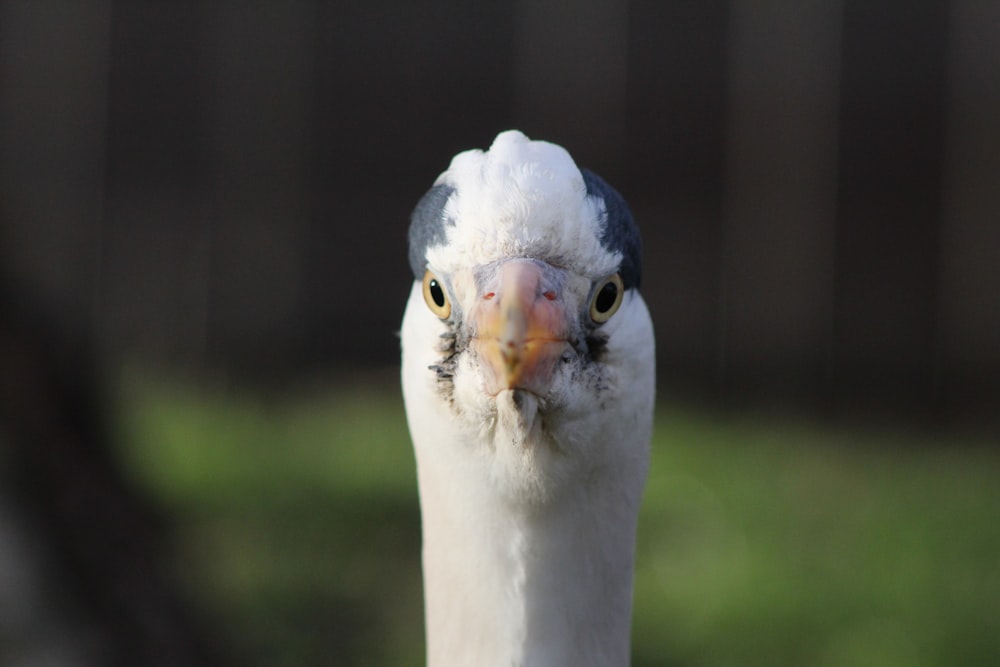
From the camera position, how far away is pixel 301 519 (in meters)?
4.92

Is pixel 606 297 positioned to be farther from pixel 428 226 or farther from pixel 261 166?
pixel 261 166

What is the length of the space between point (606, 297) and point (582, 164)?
4.44m

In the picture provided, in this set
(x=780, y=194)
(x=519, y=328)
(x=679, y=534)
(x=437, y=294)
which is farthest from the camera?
(x=780, y=194)

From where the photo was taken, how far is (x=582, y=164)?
6.20 meters

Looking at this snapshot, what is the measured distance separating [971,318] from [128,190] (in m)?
4.05

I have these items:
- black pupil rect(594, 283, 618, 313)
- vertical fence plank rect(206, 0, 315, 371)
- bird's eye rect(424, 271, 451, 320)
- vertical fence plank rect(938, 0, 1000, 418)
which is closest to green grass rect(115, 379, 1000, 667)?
vertical fence plank rect(938, 0, 1000, 418)

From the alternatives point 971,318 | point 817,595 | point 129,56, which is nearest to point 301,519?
point 817,595

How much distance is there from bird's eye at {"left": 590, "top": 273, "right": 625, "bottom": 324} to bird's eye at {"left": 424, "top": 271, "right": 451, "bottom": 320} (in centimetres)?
19

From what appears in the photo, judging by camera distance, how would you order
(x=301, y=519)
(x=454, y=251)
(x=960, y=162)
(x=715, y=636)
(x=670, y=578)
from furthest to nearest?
(x=960, y=162) < (x=301, y=519) < (x=670, y=578) < (x=715, y=636) < (x=454, y=251)

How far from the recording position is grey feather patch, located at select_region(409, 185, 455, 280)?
5.96ft

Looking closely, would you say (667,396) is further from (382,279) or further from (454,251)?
(454,251)

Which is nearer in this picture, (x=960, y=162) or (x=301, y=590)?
(x=301, y=590)

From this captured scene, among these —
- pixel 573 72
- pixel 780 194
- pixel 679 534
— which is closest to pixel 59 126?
pixel 573 72

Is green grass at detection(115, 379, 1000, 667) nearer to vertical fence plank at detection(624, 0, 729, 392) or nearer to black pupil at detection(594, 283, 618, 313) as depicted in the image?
vertical fence plank at detection(624, 0, 729, 392)
